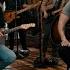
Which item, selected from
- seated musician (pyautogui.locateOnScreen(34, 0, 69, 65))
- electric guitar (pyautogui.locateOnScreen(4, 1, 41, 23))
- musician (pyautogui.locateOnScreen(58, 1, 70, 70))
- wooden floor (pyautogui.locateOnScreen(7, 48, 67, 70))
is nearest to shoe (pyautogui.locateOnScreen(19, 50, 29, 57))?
wooden floor (pyautogui.locateOnScreen(7, 48, 67, 70))

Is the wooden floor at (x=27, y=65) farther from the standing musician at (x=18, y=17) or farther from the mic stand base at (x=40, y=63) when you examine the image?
the standing musician at (x=18, y=17)

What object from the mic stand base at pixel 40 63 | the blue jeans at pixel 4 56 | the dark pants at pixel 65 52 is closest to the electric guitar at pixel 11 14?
the mic stand base at pixel 40 63

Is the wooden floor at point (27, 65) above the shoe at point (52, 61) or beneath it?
beneath

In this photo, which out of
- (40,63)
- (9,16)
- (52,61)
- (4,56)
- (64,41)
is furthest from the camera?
(9,16)

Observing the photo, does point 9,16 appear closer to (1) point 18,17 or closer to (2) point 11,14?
(2) point 11,14

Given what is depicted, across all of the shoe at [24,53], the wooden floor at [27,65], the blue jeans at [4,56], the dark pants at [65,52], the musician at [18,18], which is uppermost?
the musician at [18,18]

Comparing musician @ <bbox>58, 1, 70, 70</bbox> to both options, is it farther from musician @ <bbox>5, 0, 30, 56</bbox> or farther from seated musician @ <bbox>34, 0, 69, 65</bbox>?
musician @ <bbox>5, 0, 30, 56</bbox>

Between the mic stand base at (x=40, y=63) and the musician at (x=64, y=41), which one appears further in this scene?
the mic stand base at (x=40, y=63)

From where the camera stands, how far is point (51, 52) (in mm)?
6840

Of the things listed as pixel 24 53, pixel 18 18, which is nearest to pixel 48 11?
pixel 18 18

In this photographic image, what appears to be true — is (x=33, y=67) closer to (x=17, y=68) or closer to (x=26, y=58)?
(x=17, y=68)

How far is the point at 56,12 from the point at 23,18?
1.55 meters

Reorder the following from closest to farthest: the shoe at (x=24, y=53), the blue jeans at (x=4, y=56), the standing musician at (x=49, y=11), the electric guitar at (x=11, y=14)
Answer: the blue jeans at (x=4, y=56) < the standing musician at (x=49, y=11) < the electric guitar at (x=11, y=14) < the shoe at (x=24, y=53)

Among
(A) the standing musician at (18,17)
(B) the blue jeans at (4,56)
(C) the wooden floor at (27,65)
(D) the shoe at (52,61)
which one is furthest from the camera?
(A) the standing musician at (18,17)
